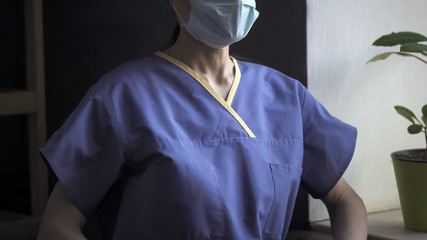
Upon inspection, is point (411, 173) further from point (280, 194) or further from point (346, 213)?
point (280, 194)

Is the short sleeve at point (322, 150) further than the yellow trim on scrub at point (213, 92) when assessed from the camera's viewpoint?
Yes

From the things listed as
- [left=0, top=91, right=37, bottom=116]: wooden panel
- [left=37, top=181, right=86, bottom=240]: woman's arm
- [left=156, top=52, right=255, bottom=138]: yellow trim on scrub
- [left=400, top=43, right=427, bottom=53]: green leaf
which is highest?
[left=400, top=43, right=427, bottom=53]: green leaf

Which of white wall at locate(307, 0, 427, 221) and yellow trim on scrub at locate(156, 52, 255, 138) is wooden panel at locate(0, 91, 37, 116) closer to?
yellow trim on scrub at locate(156, 52, 255, 138)

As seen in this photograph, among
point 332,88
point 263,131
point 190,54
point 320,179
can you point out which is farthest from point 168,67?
point 332,88

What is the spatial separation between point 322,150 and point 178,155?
34 cm

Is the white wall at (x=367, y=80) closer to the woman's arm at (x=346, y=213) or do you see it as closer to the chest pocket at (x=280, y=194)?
the woman's arm at (x=346, y=213)

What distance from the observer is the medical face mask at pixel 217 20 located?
1.18 meters

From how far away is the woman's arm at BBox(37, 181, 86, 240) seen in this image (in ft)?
3.65

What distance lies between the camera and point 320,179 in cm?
133

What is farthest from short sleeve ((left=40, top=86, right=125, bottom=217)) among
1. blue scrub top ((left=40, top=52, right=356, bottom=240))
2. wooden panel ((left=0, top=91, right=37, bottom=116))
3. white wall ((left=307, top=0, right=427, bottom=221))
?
white wall ((left=307, top=0, right=427, bottom=221))

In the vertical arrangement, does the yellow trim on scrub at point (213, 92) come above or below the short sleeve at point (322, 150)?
above

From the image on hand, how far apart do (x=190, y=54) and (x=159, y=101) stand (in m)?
0.12

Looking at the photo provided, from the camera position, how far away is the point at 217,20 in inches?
46.6

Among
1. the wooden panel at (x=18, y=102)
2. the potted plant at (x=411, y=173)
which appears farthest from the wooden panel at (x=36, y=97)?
the potted plant at (x=411, y=173)
